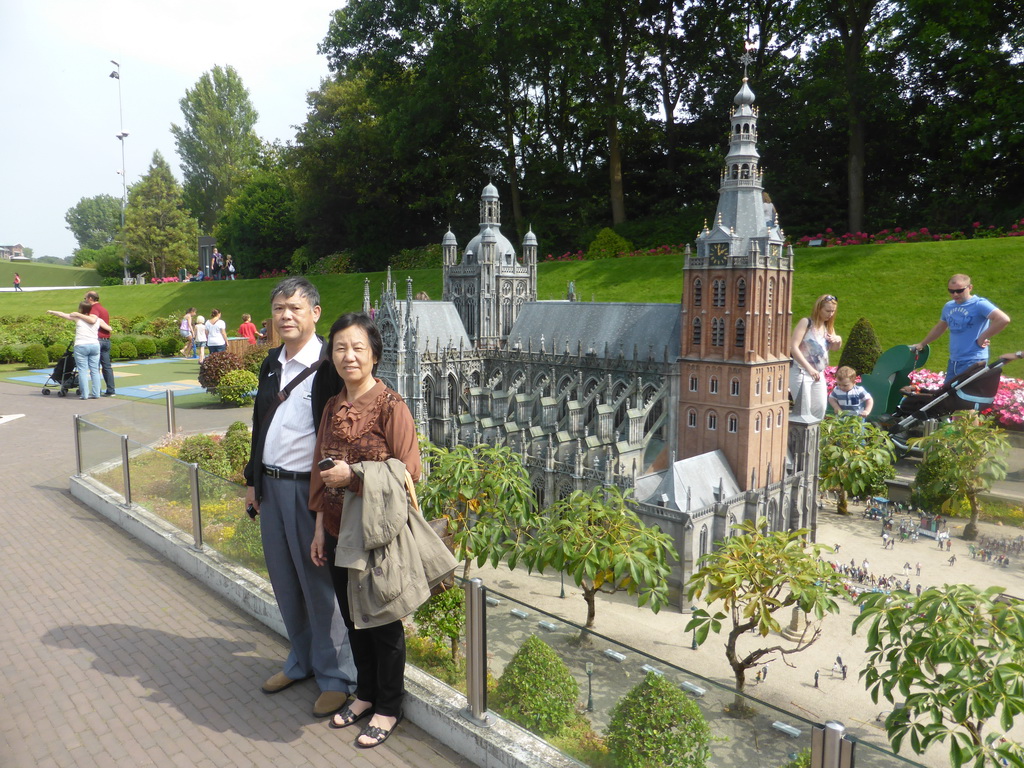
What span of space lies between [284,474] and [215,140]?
371ft

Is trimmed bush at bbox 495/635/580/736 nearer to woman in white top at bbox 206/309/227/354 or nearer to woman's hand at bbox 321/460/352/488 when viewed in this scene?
woman's hand at bbox 321/460/352/488

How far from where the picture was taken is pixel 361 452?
6.32 m

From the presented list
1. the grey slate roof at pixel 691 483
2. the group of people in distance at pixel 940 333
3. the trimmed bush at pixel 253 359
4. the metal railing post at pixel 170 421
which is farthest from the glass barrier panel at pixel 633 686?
the trimmed bush at pixel 253 359

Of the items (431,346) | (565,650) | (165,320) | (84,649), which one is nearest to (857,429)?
(431,346)

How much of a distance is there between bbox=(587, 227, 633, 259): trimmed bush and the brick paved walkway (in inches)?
1633

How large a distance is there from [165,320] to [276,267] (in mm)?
24457

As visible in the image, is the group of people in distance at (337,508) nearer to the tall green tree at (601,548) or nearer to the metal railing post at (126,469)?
the tall green tree at (601,548)

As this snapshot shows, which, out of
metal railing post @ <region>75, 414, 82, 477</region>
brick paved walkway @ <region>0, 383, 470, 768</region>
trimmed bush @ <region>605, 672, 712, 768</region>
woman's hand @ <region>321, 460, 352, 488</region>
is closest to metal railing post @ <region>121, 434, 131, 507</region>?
brick paved walkway @ <region>0, 383, 470, 768</region>

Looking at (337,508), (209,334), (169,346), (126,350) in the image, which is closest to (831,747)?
(337,508)

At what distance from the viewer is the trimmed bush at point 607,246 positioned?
49.7m

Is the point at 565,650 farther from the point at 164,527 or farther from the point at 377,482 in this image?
the point at 164,527

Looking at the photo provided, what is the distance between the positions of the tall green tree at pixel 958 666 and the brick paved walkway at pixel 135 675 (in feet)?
16.0

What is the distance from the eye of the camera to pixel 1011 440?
2272 centimetres

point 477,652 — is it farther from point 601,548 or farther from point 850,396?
point 850,396
